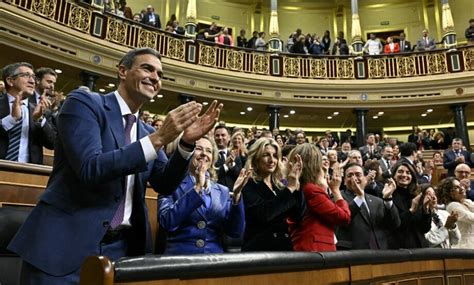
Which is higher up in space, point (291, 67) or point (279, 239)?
point (291, 67)

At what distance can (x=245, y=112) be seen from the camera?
38.4 feet

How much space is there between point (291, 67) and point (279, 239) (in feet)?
31.2

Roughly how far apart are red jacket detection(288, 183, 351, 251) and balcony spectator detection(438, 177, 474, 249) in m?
1.47

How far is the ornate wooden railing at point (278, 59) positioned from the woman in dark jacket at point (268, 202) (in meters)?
7.44

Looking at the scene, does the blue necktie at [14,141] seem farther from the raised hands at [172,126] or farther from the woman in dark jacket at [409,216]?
the woman in dark jacket at [409,216]

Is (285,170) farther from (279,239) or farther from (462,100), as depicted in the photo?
(462,100)

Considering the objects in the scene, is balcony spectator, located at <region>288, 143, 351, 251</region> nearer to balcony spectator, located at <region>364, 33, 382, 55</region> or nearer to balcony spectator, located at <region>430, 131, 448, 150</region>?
balcony spectator, located at <region>430, 131, 448, 150</region>

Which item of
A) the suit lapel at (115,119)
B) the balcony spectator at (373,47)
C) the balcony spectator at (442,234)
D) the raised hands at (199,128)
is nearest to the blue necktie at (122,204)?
the suit lapel at (115,119)

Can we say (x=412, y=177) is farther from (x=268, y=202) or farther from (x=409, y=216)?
(x=268, y=202)

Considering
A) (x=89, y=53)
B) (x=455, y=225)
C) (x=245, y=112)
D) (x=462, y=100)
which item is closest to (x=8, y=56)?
(x=89, y=53)

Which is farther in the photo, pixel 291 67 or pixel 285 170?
pixel 291 67

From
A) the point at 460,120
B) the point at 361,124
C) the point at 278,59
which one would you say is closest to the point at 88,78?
the point at 278,59

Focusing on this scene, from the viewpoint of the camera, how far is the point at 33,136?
2.58 meters

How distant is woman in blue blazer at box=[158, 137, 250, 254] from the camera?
184 centimetres
